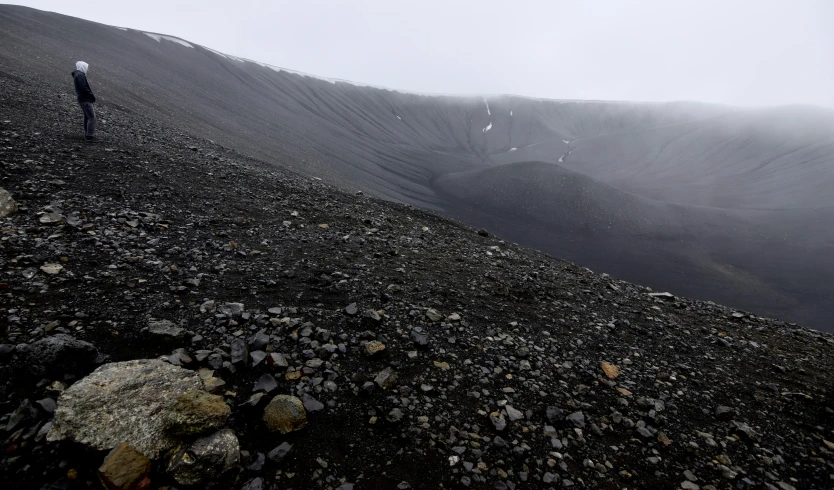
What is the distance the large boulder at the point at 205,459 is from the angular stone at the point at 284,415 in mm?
329

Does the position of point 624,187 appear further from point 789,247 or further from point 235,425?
point 235,425

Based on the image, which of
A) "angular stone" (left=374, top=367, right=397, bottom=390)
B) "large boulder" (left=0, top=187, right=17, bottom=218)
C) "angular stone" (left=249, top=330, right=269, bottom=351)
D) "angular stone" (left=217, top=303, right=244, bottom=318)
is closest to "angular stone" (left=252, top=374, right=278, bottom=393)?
"angular stone" (left=249, top=330, right=269, bottom=351)

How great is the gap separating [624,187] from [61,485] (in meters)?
51.3

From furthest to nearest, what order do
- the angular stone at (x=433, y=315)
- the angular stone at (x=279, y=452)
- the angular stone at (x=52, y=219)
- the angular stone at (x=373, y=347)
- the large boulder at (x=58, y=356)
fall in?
1. the angular stone at (x=52, y=219)
2. the angular stone at (x=433, y=315)
3. the angular stone at (x=373, y=347)
4. the large boulder at (x=58, y=356)
5. the angular stone at (x=279, y=452)

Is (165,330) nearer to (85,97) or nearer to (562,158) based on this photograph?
(85,97)

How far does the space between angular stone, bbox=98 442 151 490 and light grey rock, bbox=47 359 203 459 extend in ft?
0.24

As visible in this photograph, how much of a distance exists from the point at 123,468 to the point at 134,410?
417 mm

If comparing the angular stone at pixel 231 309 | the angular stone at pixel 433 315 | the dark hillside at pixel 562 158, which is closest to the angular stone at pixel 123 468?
the angular stone at pixel 231 309

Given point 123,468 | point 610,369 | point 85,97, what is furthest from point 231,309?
point 85,97

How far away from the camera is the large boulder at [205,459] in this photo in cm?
258

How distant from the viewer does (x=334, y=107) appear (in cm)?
5441

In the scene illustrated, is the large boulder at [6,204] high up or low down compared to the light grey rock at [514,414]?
up

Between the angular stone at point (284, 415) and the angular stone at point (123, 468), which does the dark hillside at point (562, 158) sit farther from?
the angular stone at point (123, 468)

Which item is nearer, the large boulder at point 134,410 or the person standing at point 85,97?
the large boulder at point 134,410
